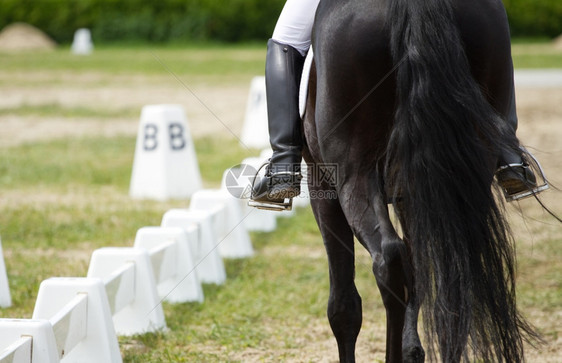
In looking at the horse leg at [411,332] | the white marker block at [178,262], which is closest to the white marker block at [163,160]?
the white marker block at [178,262]

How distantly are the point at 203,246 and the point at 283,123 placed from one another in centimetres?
286

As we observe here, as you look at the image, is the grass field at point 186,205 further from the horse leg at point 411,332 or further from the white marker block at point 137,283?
the horse leg at point 411,332

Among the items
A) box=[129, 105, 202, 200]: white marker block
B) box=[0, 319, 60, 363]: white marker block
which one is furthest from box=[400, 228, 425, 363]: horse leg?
box=[129, 105, 202, 200]: white marker block

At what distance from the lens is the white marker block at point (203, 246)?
19.7 feet

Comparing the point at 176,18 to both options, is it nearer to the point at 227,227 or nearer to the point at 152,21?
the point at 152,21

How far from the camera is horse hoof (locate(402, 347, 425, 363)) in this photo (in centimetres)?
294

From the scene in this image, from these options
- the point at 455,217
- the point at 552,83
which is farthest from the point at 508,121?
the point at 552,83

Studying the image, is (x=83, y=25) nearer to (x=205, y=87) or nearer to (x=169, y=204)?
(x=205, y=87)

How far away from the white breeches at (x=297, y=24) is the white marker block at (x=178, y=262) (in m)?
2.34

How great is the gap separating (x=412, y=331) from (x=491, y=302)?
0.31 meters

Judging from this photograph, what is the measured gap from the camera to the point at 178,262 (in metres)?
5.56

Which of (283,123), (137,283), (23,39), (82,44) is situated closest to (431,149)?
(283,123)

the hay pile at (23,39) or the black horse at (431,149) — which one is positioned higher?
the black horse at (431,149)

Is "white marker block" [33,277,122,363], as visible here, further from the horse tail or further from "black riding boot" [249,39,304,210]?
the horse tail
